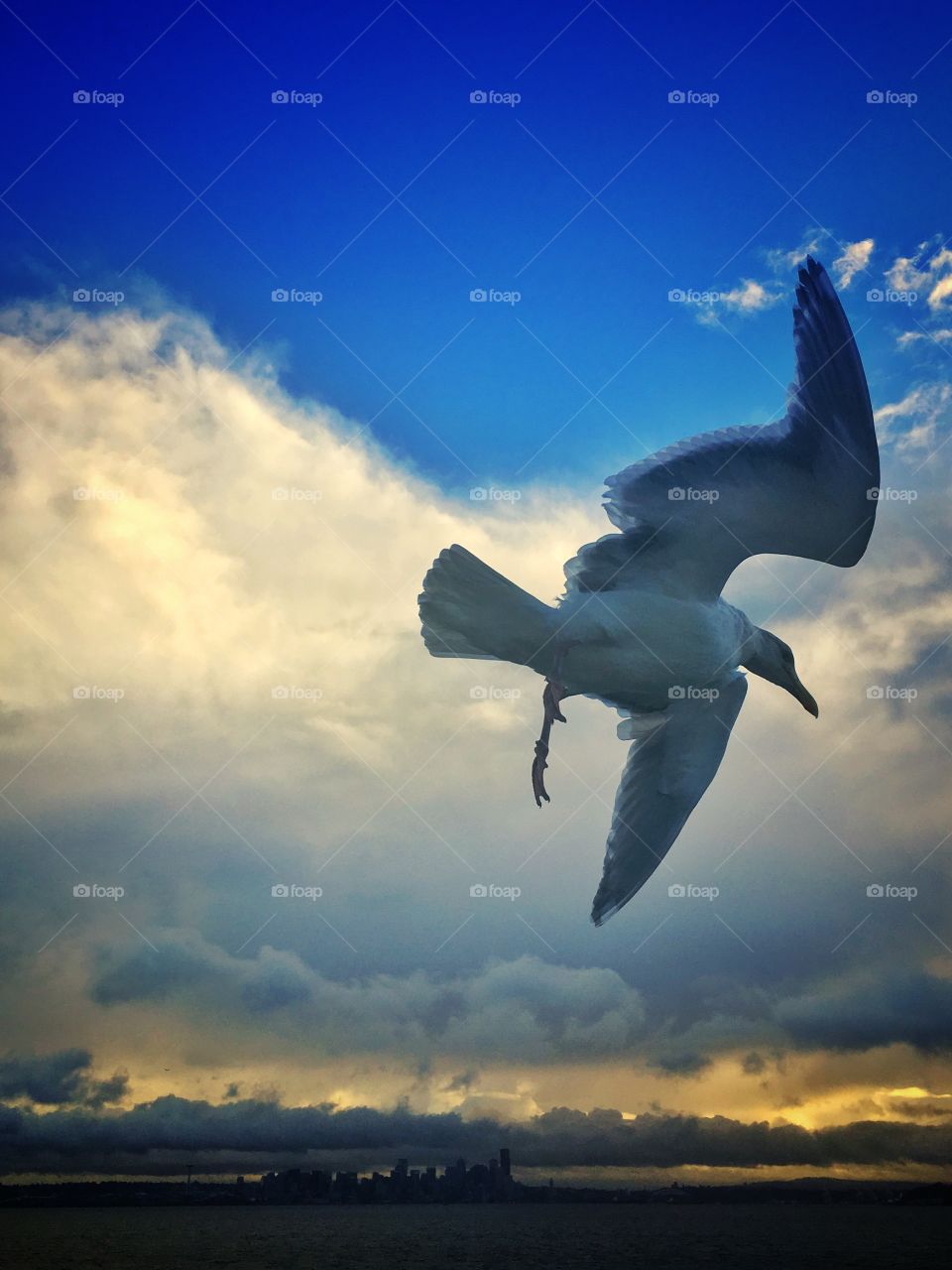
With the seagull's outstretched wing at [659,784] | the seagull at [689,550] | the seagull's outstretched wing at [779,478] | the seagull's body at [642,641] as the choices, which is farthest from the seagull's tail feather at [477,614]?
the seagull's outstretched wing at [659,784]

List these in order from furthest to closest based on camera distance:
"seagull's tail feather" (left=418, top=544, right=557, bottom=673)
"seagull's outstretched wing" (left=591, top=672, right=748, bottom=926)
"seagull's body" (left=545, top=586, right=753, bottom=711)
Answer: "seagull's outstretched wing" (left=591, top=672, right=748, bottom=926), "seagull's body" (left=545, top=586, right=753, bottom=711), "seagull's tail feather" (left=418, top=544, right=557, bottom=673)

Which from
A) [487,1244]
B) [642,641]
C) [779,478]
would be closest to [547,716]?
[642,641]

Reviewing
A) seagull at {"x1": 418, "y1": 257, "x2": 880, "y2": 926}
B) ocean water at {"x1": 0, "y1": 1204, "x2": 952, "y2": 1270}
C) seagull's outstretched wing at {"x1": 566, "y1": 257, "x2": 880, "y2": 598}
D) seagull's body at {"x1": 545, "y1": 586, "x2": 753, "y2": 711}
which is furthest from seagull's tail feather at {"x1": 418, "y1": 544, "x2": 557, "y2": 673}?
ocean water at {"x1": 0, "y1": 1204, "x2": 952, "y2": 1270}

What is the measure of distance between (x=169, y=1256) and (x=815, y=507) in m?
65.2

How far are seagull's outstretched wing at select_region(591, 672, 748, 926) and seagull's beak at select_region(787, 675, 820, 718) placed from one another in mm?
823

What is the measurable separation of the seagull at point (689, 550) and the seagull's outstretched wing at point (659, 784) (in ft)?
0.80

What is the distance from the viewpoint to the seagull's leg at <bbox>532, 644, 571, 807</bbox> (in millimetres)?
9266

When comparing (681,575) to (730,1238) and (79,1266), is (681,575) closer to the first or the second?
(79,1266)

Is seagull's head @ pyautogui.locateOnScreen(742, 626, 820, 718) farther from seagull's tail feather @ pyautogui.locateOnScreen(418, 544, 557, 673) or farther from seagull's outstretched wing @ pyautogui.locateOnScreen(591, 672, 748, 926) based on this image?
seagull's tail feather @ pyautogui.locateOnScreen(418, 544, 557, 673)

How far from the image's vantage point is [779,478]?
9.36m

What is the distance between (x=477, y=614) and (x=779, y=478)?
8.54 feet

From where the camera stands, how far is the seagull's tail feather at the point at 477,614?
8.98 meters

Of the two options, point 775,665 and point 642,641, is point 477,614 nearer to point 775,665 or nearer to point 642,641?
point 642,641

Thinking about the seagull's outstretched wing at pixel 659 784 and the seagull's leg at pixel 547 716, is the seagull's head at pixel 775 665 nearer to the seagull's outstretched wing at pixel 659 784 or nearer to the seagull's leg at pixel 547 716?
the seagull's outstretched wing at pixel 659 784
